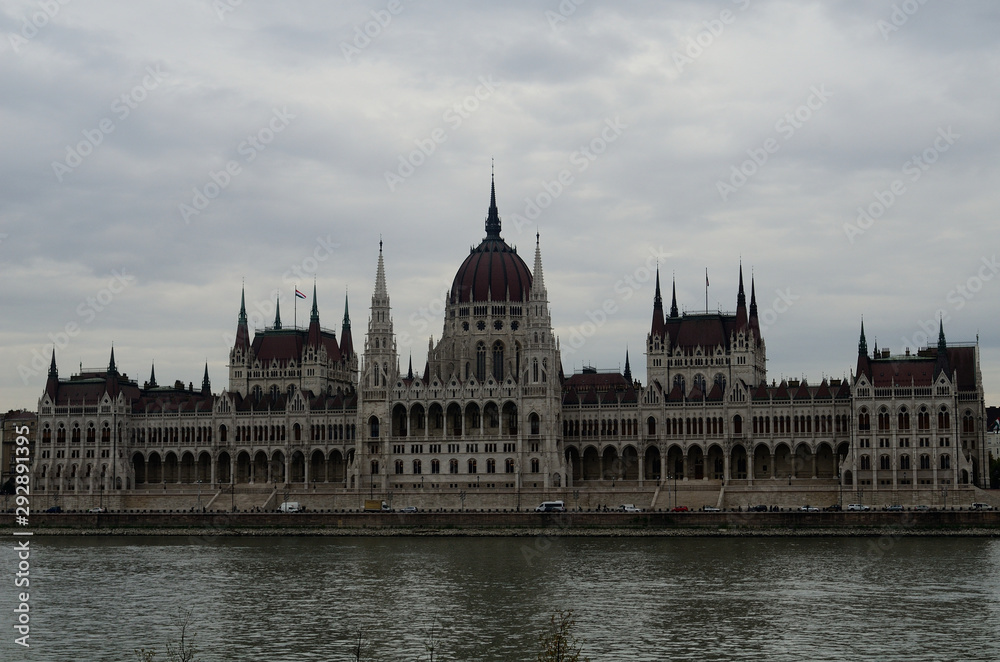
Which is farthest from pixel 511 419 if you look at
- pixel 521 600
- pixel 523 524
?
pixel 521 600

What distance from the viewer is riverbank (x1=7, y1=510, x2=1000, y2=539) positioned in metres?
109

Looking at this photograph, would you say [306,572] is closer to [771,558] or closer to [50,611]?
[50,611]

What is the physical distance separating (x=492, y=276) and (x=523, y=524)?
4383 cm

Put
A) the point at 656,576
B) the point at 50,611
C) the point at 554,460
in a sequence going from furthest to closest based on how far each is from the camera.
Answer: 1. the point at 554,460
2. the point at 656,576
3. the point at 50,611

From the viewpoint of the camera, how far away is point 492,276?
15612 centimetres

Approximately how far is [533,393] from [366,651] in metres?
84.8

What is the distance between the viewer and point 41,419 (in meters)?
159

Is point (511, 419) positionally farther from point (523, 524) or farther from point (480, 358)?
point (523, 524)

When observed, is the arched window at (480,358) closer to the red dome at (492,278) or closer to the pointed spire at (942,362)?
the red dome at (492,278)

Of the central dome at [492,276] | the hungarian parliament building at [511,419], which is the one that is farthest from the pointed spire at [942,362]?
the central dome at [492,276]

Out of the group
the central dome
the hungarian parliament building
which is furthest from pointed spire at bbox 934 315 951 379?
the central dome

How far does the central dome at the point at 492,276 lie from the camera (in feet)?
510

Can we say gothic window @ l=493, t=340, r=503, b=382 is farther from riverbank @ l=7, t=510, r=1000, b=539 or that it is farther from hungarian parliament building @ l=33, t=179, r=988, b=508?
riverbank @ l=7, t=510, r=1000, b=539

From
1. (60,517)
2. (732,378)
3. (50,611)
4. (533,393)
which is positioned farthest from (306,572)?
(732,378)
